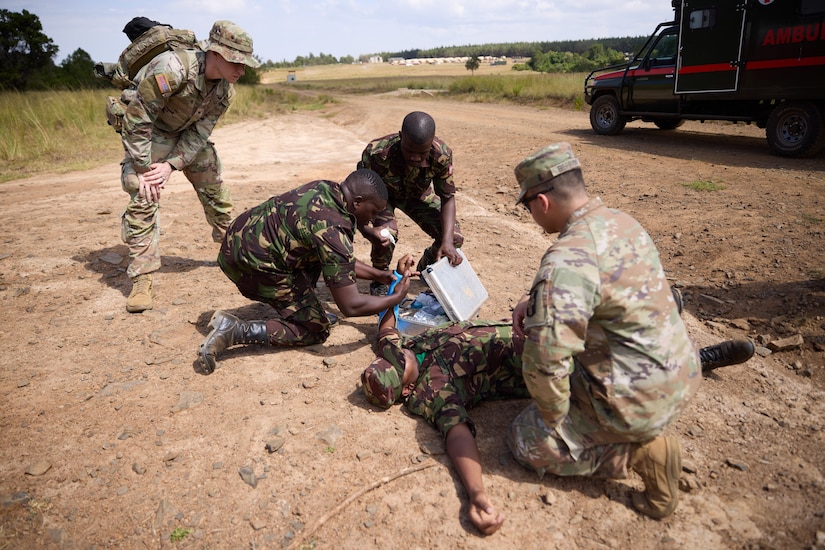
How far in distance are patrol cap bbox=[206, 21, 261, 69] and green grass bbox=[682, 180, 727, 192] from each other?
5.49m

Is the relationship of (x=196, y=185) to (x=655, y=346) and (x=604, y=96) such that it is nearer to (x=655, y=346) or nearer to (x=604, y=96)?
(x=655, y=346)

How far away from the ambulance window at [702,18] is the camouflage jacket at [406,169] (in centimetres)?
710

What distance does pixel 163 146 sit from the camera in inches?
177

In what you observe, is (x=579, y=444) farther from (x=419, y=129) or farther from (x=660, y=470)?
(x=419, y=129)

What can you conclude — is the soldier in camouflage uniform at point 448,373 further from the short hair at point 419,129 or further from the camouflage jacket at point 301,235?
the short hair at point 419,129

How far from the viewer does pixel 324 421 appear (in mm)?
2922

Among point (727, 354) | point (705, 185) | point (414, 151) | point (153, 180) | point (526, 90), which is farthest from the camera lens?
point (526, 90)

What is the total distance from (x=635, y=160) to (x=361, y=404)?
285 inches

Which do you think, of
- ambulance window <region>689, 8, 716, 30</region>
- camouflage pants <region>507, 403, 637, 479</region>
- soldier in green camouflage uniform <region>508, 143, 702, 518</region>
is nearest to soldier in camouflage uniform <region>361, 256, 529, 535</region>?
camouflage pants <region>507, 403, 637, 479</region>

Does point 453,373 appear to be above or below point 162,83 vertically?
below

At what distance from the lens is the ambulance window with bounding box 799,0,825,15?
7.54 meters

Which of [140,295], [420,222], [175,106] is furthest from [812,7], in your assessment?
[140,295]

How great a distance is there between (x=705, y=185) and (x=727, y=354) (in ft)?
15.2

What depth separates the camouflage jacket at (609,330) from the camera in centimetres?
201
